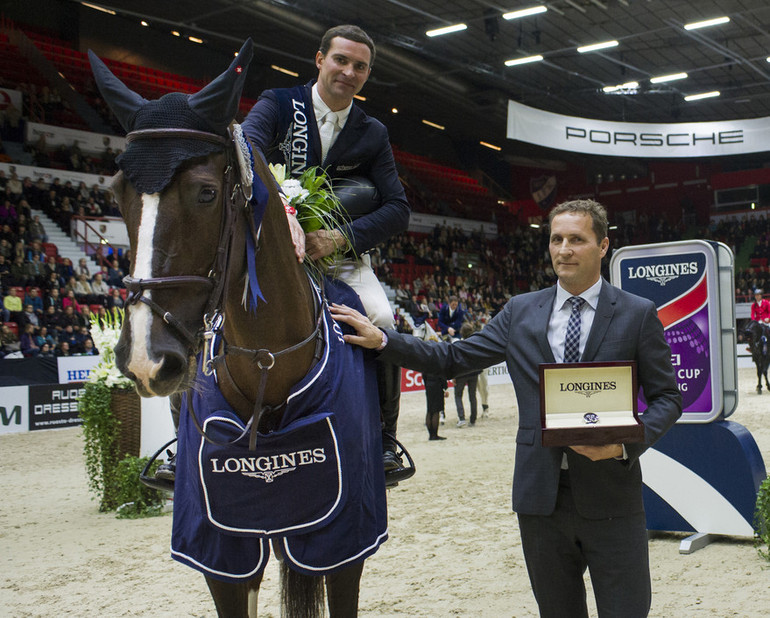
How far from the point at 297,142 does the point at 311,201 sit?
0.33 m

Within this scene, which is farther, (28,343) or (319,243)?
(28,343)

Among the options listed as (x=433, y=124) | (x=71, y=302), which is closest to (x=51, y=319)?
(x=71, y=302)

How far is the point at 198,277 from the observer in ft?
5.92

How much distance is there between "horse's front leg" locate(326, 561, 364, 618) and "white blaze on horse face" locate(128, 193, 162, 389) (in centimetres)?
120

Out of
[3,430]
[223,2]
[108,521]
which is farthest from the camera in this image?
[223,2]

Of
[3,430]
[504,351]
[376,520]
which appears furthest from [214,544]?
[3,430]

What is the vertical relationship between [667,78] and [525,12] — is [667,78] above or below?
above

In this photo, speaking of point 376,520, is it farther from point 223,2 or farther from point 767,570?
point 223,2

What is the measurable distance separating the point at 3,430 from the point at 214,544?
1074 centimetres

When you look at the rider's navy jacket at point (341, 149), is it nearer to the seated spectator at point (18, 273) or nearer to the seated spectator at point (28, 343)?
the seated spectator at point (28, 343)

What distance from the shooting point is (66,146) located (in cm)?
1838

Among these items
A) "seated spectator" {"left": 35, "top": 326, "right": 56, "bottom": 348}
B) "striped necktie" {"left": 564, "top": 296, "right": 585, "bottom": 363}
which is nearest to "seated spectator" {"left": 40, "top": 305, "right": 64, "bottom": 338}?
"seated spectator" {"left": 35, "top": 326, "right": 56, "bottom": 348}

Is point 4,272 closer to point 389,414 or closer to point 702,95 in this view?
point 389,414

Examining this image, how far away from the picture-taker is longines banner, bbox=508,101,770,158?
61.0ft
